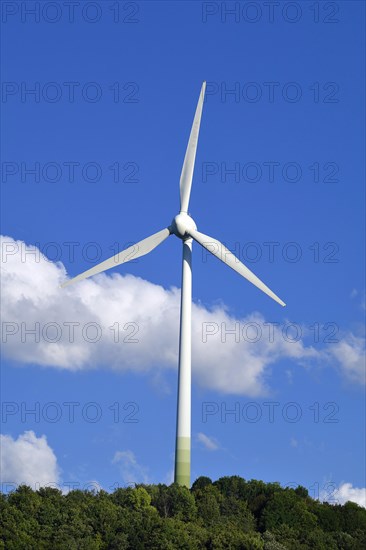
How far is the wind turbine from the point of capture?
404 ft

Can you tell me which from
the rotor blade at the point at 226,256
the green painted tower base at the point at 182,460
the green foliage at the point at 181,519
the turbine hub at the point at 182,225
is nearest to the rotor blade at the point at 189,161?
the turbine hub at the point at 182,225

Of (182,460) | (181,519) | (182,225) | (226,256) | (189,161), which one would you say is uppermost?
(189,161)

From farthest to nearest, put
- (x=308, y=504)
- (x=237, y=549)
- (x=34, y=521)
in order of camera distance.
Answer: (x=308, y=504), (x=34, y=521), (x=237, y=549)

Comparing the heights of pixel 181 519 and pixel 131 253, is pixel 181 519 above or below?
below

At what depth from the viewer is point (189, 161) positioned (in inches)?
5049

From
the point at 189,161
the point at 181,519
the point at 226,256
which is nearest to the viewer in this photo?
the point at 226,256

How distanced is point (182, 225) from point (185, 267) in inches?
235

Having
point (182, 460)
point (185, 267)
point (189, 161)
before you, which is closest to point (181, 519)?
point (182, 460)

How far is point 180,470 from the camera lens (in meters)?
125

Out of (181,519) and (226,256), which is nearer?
(226,256)

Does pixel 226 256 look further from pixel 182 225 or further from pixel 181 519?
pixel 181 519

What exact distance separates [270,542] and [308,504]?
27.7 meters

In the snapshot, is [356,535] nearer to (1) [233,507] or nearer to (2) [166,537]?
(1) [233,507]

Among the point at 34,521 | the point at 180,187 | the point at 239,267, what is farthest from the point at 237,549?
the point at 180,187
